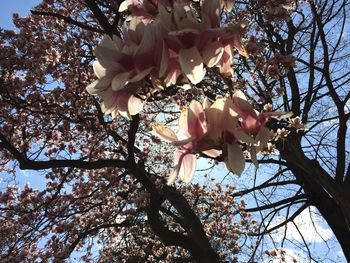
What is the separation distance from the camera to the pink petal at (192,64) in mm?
911

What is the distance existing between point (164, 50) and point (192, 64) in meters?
0.07

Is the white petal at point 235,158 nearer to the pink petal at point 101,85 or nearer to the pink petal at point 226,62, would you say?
the pink petal at point 226,62

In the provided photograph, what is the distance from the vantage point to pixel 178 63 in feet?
3.24

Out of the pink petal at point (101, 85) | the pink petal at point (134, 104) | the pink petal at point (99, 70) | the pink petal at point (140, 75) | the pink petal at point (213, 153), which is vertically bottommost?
the pink petal at point (213, 153)

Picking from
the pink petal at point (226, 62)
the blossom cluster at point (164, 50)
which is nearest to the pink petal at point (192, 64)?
the blossom cluster at point (164, 50)

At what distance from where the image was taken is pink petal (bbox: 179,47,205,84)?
91 centimetres

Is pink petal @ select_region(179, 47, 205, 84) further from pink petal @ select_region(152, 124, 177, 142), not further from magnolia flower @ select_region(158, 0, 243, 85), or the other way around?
pink petal @ select_region(152, 124, 177, 142)

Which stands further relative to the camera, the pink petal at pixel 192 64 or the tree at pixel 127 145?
the tree at pixel 127 145

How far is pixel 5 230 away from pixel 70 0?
14.0 ft

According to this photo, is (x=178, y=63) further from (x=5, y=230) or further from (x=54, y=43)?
(x=5, y=230)

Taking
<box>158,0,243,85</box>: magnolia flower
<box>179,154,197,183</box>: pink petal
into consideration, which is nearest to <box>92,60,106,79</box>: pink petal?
<box>158,0,243,85</box>: magnolia flower

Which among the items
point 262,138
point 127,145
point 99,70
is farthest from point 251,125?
point 127,145

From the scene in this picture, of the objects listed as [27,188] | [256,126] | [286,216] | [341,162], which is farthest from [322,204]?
[256,126]

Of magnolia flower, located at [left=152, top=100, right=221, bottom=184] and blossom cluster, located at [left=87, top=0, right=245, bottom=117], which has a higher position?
blossom cluster, located at [left=87, top=0, right=245, bottom=117]
